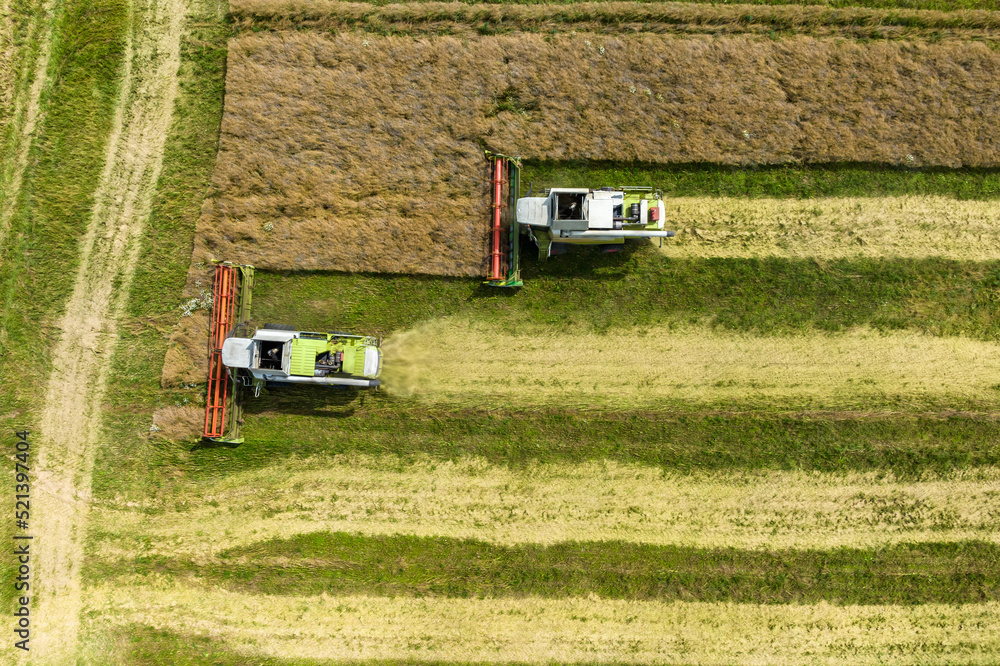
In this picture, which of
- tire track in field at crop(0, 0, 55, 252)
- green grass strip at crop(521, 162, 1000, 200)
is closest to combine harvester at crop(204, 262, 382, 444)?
tire track in field at crop(0, 0, 55, 252)

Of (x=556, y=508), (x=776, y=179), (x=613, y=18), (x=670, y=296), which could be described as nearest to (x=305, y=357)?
(x=556, y=508)

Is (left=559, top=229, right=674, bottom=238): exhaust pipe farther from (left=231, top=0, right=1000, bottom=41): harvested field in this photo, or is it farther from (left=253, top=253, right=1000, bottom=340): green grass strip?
(left=231, top=0, right=1000, bottom=41): harvested field

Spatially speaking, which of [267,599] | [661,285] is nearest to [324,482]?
[267,599]

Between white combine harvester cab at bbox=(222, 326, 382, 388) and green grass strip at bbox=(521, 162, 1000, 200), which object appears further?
green grass strip at bbox=(521, 162, 1000, 200)

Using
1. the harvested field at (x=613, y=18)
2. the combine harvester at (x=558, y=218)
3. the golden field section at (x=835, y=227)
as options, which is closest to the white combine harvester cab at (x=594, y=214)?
the combine harvester at (x=558, y=218)

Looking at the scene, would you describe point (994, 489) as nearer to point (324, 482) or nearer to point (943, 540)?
point (943, 540)

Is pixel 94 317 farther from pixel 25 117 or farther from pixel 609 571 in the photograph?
pixel 609 571
